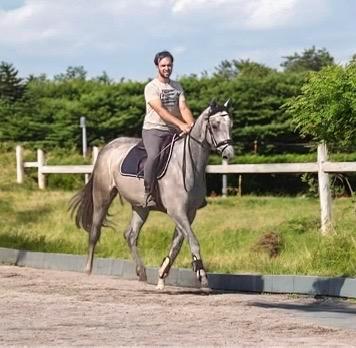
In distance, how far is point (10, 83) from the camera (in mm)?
47781

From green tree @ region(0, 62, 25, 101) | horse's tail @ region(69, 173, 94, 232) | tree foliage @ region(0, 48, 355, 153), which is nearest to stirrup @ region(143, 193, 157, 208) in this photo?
horse's tail @ region(69, 173, 94, 232)

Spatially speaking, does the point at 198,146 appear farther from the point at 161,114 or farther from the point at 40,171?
the point at 40,171

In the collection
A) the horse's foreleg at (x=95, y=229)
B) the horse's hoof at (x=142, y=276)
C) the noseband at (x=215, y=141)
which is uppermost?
the noseband at (x=215, y=141)

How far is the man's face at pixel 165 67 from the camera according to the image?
11867 mm

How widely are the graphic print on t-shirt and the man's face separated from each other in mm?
193

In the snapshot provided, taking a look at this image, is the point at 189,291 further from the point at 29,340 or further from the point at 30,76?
the point at 30,76

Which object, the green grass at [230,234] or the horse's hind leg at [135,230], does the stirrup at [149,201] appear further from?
the green grass at [230,234]

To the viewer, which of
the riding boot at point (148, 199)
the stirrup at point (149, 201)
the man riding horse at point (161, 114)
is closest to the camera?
the man riding horse at point (161, 114)

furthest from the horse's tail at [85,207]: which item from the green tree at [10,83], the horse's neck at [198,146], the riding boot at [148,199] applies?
the green tree at [10,83]

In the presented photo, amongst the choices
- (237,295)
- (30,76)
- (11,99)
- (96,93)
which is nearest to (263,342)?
(237,295)

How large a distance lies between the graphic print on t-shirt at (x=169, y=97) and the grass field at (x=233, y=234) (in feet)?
8.50

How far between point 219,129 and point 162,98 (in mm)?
1040

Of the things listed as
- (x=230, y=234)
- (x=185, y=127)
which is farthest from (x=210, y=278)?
(x=230, y=234)

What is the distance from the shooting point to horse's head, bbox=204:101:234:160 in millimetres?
11141
